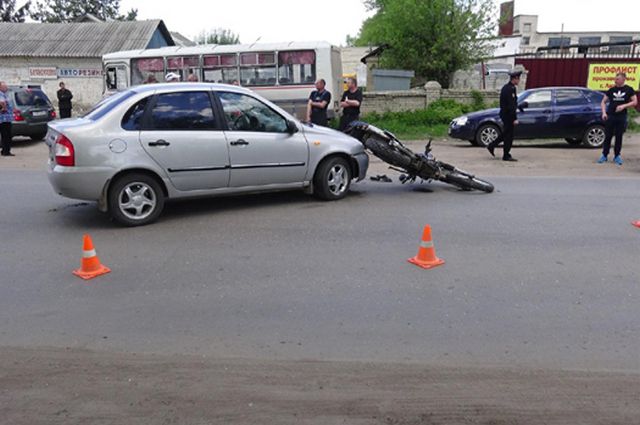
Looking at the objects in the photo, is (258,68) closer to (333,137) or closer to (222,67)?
(222,67)

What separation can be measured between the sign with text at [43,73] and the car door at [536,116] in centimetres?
2462

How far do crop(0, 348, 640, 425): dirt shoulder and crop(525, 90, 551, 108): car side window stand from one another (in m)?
12.4

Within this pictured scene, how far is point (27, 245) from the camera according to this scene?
19.9ft

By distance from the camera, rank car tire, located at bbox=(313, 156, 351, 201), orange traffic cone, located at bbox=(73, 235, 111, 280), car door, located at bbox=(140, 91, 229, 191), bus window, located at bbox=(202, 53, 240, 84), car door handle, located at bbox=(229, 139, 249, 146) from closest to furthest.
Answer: orange traffic cone, located at bbox=(73, 235, 111, 280)
car door, located at bbox=(140, 91, 229, 191)
car door handle, located at bbox=(229, 139, 249, 146)
car tire, located at bbox=(313, 156, 351, 201)
bus window, located at bbox=(202, 53, 240, 84)

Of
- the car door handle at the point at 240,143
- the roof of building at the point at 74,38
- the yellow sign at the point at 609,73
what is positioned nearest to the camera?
the car door handle at the point at 240,143

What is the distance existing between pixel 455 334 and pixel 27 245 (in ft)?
15.4

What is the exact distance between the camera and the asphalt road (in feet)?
12.7

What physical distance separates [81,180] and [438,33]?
18.7 meters

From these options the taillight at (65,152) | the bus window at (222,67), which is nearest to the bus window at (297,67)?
the bus window at (222,67)

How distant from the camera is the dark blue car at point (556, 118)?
14.4 meters

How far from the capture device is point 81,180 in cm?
636

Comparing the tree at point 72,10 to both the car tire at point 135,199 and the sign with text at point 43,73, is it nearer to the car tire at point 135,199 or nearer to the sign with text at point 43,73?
the sign with text at point 43,73

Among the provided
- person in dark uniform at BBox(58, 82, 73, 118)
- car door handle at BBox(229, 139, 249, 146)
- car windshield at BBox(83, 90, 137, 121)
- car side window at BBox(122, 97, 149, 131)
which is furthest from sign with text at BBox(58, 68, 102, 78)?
car door handle at BBox(229, 139, 249, 146)

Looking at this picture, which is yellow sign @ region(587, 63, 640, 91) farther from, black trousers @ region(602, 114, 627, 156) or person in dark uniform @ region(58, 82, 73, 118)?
person in dark uniform @ region(58, 82, 73, 118)
